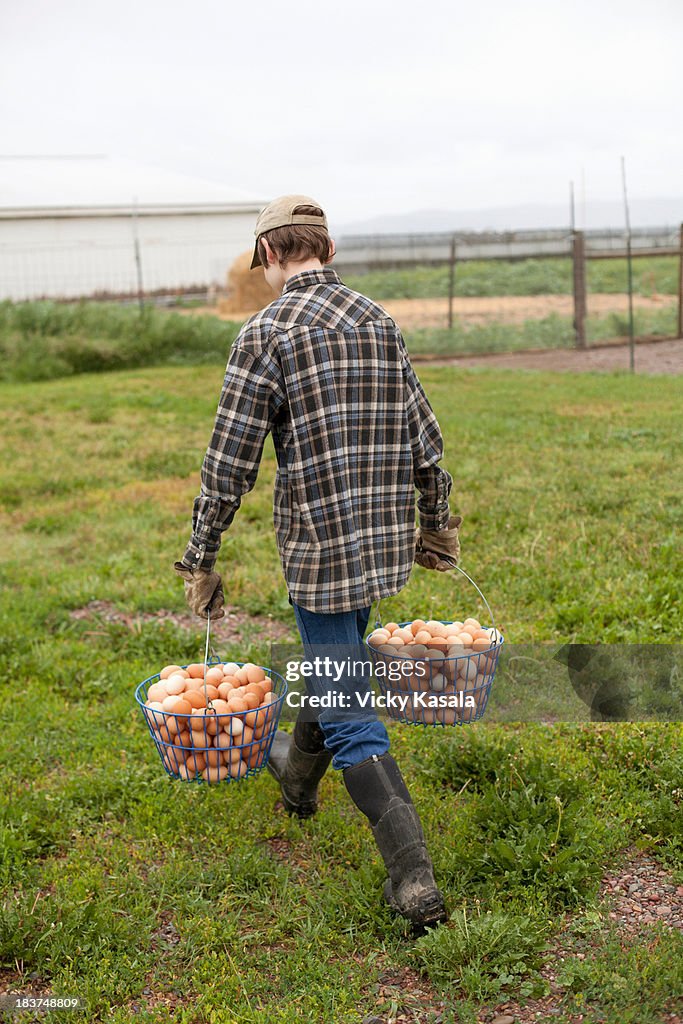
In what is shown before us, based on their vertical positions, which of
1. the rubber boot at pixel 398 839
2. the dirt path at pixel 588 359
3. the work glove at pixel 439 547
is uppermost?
the work glove at pixel 439 547

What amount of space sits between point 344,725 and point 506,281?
68.8 feet

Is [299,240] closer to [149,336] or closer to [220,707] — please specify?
[220,707]

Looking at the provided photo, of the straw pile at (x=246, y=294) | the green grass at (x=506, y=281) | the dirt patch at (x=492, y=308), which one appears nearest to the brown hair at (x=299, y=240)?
Result: the dirt patch at (x=492, y=308)

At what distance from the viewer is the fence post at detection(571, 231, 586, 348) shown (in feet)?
56.9

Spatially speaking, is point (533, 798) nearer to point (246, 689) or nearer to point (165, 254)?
point (246, 689)

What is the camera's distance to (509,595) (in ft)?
18.0

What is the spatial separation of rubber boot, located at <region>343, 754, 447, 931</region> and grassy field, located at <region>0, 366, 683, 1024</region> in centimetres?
9

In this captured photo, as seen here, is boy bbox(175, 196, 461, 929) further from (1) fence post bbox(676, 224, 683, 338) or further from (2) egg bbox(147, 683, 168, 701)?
(1) fence post bbox(676, 224, 683, 338)

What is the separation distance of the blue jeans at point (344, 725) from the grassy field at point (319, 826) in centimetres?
47

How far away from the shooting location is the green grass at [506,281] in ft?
72.5

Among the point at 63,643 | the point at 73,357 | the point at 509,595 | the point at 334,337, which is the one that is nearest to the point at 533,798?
the point at 334,337

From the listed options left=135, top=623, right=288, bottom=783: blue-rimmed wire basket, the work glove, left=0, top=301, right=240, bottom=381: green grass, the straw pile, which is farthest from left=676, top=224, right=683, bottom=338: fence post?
left=135, top=623, right=288, bottom=783: blue-rimmed wire basket

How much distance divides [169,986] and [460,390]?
10611 mm

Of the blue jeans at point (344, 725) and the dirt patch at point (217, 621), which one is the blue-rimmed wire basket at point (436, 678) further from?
the dirt patch at point (217, 621)
